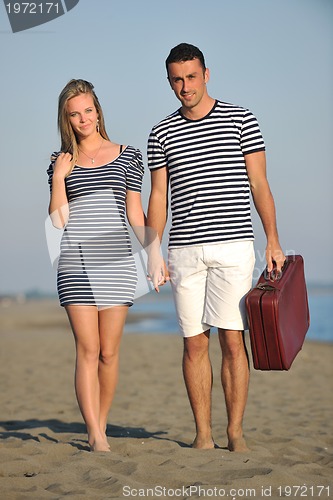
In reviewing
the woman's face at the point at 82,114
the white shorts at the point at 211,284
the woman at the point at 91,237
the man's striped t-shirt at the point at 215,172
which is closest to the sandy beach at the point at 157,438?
the woman at the point at 91,237

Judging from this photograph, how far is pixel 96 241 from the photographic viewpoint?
4.50 metres

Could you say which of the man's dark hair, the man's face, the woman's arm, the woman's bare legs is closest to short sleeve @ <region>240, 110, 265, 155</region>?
the man's face

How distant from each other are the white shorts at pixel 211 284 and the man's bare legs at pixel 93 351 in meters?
0.37

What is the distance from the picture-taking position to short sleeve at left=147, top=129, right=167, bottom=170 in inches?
178

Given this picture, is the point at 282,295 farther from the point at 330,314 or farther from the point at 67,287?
the point at 330,314

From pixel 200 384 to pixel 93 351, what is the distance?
646 mm

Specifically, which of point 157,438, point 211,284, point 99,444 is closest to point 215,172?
point 211,284

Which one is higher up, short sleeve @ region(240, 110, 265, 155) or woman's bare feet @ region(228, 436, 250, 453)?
short sleeve @ region(240, 110, 265, 155)

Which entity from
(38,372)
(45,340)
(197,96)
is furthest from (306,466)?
(45,340)

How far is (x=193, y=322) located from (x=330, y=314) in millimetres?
21520

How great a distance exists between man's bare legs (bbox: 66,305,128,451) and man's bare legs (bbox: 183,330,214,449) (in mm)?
444

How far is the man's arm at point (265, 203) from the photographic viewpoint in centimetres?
440

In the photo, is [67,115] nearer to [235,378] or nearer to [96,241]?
[96,241]

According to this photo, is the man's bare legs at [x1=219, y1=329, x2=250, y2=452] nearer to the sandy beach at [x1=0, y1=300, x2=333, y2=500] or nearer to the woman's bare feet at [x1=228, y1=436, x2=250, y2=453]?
the woman's bare feet at [x1=228, y1=436, x2=250, y2=453]
